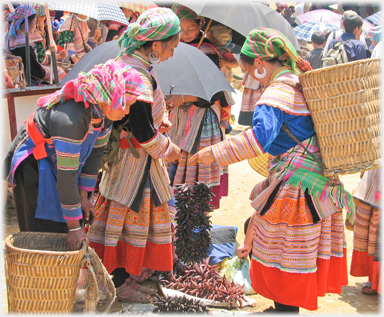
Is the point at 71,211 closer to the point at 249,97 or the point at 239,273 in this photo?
the point at 239,273

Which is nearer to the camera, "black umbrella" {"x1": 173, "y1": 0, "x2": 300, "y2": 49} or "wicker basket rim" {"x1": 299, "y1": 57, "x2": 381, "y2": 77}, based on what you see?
"wicker basket rim" {"x1": 299, "y1": 57, "x2": 381, "y2": 77}

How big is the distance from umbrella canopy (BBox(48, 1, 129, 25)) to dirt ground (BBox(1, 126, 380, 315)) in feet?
8.94

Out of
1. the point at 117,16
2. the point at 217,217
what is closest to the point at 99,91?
the point at 217,217

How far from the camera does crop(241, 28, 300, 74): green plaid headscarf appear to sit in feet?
9.70

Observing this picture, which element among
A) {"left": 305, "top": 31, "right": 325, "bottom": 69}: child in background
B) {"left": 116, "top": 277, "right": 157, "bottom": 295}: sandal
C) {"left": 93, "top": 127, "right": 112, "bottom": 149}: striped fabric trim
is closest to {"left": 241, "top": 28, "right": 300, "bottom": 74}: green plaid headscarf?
{"left": 93, "top": 127, "right": 112, "bottom": 149}: striped fabric trim

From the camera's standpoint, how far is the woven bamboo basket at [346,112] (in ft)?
9.18

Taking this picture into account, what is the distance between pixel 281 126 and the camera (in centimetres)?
293

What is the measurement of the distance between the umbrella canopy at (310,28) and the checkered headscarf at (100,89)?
519 inches

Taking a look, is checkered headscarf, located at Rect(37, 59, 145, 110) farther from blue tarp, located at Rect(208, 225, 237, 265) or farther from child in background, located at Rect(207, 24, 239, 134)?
child in background, located at Rect(207, 24, 239, 134)

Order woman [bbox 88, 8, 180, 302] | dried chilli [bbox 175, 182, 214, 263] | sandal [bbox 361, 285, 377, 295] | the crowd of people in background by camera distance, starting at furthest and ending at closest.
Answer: sandal [bbox 361, 285, 377, 295], dried chilli [bbox 175, 182, 214, 263], woman [bbox 88, 8, 180, 302], the crowd of people in background

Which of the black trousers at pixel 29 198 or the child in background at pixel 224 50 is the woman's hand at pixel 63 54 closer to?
the child in background at pixel 224 50

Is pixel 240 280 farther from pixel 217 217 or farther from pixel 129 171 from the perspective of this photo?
pixel 217 217

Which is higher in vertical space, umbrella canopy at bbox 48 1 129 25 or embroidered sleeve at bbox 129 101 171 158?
umbrella canopy at bbox 48 1 129 25

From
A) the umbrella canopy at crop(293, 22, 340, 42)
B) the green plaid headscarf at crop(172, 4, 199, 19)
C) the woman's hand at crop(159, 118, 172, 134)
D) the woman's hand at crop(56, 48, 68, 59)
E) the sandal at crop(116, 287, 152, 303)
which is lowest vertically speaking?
the sandal at crop(116, 287, 152, 303)
